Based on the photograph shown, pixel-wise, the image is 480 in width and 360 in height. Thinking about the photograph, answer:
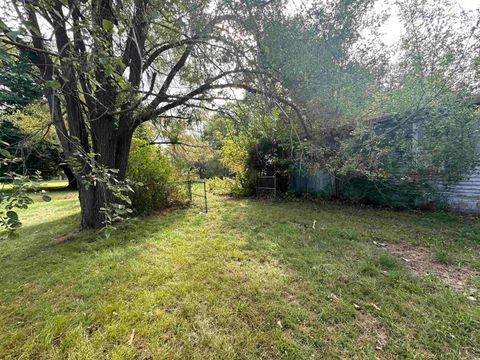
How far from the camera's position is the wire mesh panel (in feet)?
24.4

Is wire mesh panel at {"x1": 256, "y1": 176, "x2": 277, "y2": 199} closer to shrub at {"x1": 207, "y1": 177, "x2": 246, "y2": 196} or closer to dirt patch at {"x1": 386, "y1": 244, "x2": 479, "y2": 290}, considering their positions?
shrub at {"x1": 207, "y1": 177, "x2": 246, "y2": 196}

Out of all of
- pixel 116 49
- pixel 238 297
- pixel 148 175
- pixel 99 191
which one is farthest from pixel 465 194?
pixel 99 191

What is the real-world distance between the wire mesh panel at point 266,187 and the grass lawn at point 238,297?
12.1 ft

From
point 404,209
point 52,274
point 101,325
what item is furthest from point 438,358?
point 404,209

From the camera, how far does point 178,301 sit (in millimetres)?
2014

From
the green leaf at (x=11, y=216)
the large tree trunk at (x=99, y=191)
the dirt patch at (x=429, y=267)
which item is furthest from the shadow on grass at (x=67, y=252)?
the dirt patch at (x=429, y=267)

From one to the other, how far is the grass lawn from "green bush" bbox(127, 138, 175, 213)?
1.76 meters

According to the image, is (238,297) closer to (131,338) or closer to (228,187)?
(131,338)

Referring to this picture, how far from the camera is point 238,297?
2062 mm

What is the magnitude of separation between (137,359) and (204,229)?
2.66 m

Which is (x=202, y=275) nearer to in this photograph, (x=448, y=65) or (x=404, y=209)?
(x=404, y=209)

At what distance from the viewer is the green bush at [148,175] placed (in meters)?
5.34

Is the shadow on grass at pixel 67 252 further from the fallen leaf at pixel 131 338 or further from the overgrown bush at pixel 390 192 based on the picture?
the overgrown bush at pixel 390 192

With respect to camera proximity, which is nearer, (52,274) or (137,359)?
(137,359)
